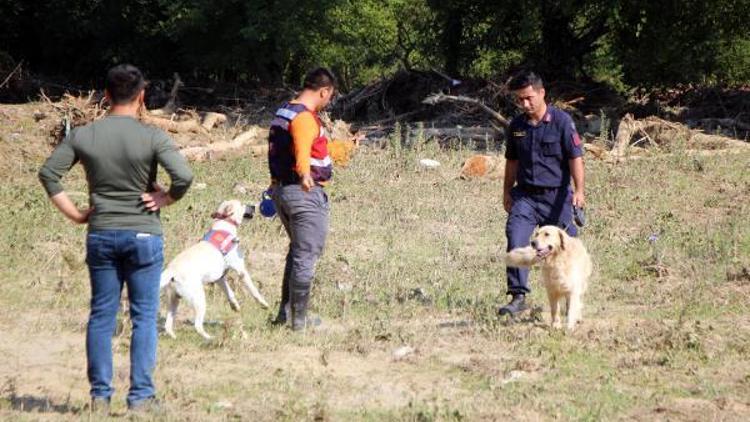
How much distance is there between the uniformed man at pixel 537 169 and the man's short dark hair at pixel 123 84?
3.16 m

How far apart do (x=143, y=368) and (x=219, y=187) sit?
9.50 meters

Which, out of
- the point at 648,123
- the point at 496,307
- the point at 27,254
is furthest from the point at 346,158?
the point at 496,307

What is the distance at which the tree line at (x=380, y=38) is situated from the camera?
2066cm

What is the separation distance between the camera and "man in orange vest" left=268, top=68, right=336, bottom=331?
23.0ft

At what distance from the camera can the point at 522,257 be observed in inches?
288

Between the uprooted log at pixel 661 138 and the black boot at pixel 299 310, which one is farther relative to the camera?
the uprooted log at pixel 661 138

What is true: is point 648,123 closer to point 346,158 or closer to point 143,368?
point 346,158

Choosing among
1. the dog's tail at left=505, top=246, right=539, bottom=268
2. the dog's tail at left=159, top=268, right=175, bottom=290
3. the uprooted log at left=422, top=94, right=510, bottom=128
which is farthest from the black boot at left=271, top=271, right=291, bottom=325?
the uprooted log at left=422, top=94, right=510, bottom=128

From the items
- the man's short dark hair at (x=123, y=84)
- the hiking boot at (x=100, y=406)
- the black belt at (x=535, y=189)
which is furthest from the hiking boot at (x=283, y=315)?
the man's short dark hair at (x=123, y=84)

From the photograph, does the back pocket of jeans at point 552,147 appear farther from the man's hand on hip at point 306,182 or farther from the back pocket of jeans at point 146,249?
the back pocket of jeans at point 146,249

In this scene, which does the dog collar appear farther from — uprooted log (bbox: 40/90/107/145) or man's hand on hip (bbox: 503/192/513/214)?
uprooted log (bbox: 40/90/107/145)

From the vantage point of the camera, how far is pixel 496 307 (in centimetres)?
836

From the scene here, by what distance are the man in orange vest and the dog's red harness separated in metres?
0.65

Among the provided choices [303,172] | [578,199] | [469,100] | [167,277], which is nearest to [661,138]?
[469,100]
